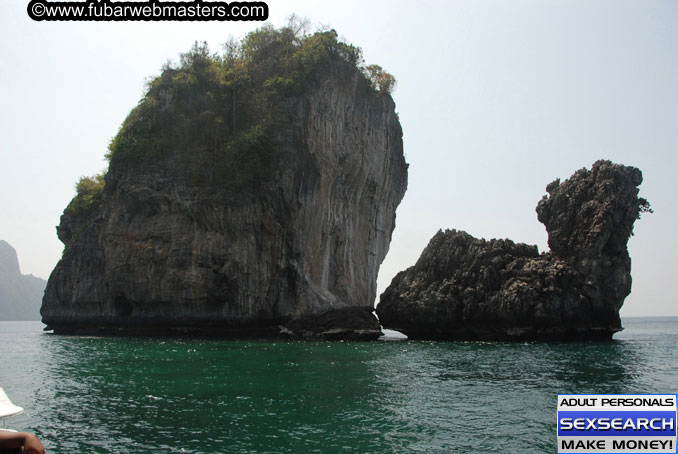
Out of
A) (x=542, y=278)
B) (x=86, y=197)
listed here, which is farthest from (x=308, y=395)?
(x=86, y=197)

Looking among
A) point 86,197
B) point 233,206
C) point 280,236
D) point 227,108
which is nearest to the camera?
point 233,206

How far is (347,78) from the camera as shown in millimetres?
53031

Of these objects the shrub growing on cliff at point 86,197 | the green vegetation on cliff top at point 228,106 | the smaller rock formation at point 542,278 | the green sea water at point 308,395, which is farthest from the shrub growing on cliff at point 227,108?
the green sea water at point 308,395

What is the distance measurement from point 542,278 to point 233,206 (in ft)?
78.2

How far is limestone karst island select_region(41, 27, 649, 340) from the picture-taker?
41250 mm

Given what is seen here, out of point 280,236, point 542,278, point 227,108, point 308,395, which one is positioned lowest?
A: point 308,395

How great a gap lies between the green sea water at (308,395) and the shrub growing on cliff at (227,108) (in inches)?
721

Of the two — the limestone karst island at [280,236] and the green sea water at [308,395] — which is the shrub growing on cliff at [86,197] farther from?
the green sea water at [308,395]

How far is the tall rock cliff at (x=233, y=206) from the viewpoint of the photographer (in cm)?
4469

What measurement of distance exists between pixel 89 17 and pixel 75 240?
143 ft

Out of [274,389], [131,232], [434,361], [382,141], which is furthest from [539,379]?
[382,141]

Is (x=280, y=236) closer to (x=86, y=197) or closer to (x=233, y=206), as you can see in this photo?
(x=233, y=206)

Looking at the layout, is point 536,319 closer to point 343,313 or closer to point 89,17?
point 343,313

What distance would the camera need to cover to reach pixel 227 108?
50.6m
